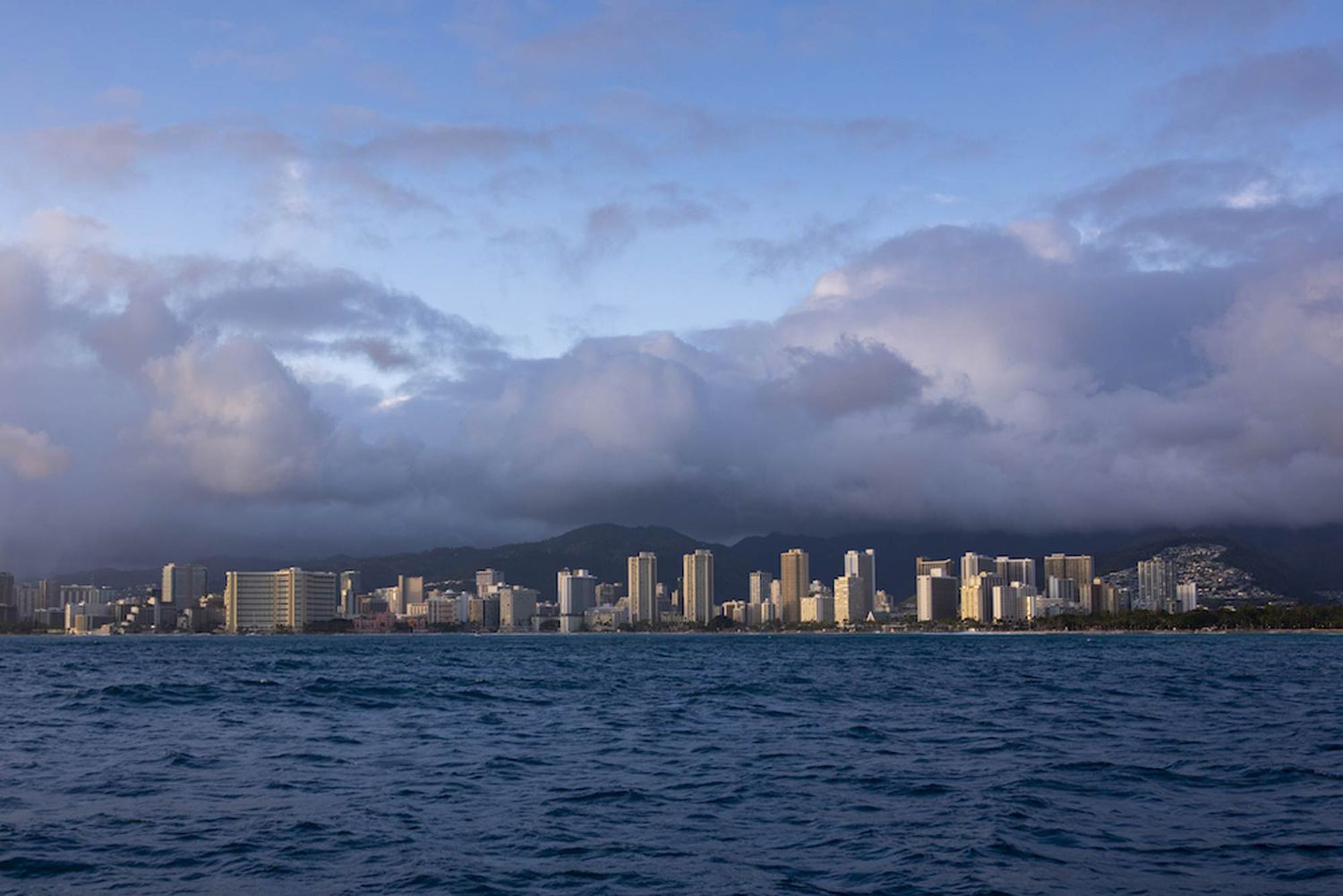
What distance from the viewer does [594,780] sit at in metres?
33.0

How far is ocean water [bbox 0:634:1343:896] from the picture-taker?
71.3ft

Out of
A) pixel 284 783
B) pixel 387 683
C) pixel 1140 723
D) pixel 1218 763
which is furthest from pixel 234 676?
pixel 1218 763

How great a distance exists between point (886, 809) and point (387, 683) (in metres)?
50.4

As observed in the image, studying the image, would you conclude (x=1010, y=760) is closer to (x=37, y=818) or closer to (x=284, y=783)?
(x=284, y=783)

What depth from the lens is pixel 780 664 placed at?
117 meters

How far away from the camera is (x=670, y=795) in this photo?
3047 centimetres

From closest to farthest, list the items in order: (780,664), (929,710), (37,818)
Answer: (37,818) → (929,710) → (780,664)

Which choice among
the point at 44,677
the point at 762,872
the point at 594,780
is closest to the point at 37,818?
the point at 594,780

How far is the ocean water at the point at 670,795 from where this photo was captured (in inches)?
855

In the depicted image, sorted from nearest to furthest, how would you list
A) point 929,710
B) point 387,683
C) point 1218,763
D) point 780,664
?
point 1218,763
point 929,710
point 387,683
point 780,664

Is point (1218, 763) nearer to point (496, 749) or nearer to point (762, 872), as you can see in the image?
point (762, 872)

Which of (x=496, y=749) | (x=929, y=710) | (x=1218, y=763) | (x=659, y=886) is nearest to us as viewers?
(x=659, y=886)

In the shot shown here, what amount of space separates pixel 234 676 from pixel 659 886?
6862cm

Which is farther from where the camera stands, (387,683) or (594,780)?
(387,683)
